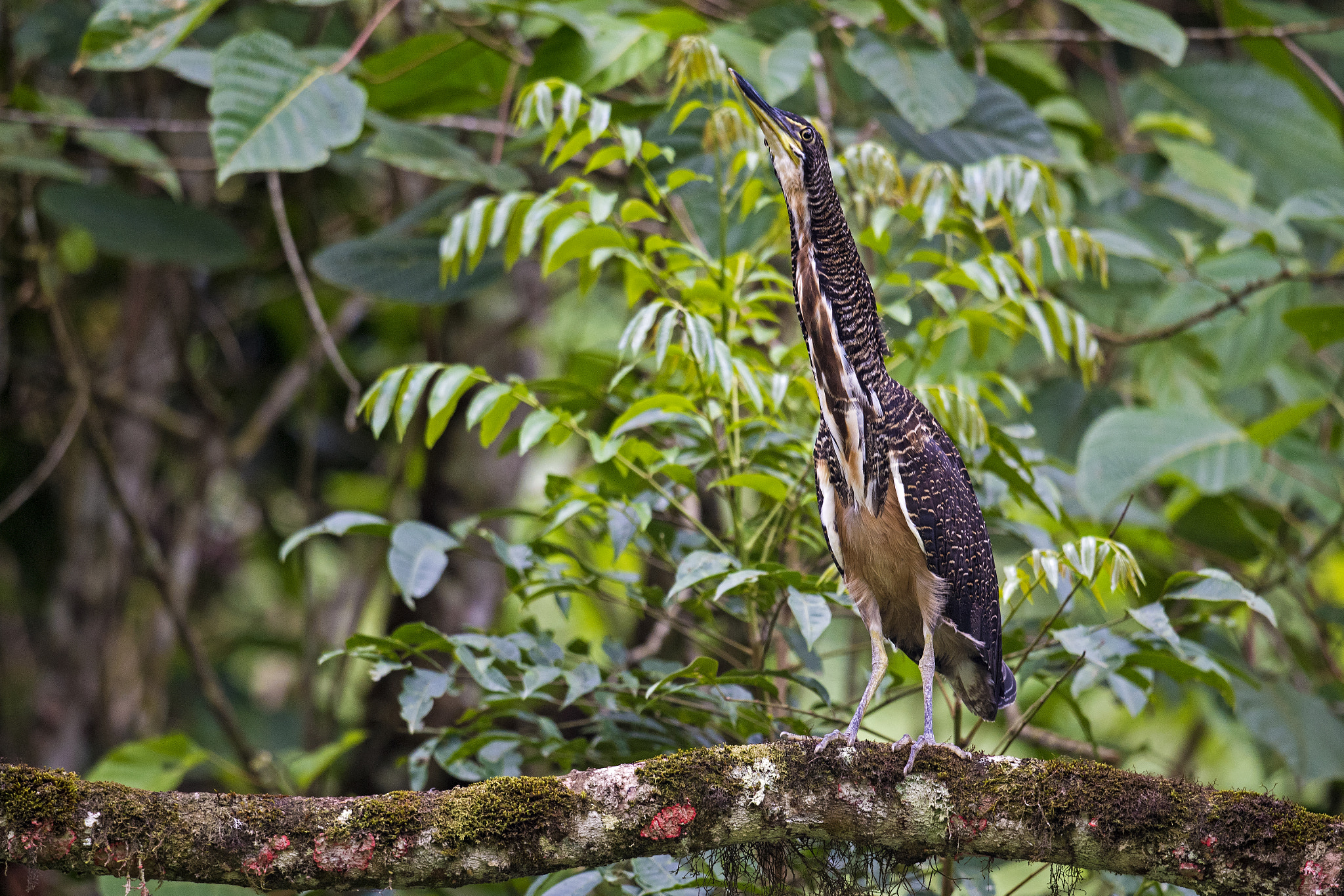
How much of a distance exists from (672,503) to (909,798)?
0.92 metres

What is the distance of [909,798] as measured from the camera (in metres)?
2.10

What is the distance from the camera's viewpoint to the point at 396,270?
12.1 ft

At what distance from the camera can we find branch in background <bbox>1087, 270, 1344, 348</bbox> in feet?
11.7

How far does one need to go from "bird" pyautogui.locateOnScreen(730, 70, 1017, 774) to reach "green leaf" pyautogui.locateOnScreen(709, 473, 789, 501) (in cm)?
11

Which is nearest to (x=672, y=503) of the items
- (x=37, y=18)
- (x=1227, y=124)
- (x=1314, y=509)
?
(x=1314, y=509)

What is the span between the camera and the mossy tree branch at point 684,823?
6.45 ft

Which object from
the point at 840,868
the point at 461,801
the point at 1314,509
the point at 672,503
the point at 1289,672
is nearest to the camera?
the point at 461,801

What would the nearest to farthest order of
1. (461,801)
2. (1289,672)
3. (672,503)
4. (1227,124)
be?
1. (461,801)
2. (672,503)
3. (1289,672)
4. (1227,124)

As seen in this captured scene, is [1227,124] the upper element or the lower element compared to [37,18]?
lower

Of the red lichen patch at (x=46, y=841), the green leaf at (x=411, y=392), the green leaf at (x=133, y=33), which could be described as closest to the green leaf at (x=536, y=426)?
the green leaf at (x=411, y=392)

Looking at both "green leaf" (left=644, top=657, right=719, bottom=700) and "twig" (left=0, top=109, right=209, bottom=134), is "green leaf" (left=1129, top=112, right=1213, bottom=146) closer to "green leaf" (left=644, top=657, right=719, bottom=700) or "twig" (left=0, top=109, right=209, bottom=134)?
"green leaf" (left=644, top=657, right=719, bottom=700)

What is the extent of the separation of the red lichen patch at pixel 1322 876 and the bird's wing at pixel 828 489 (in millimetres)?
1049

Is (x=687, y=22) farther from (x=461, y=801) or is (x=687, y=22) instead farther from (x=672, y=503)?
(x=461, y=801)

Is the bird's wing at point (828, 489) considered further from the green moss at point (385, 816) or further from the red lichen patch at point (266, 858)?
the red lichen patch at point (266, 858)
